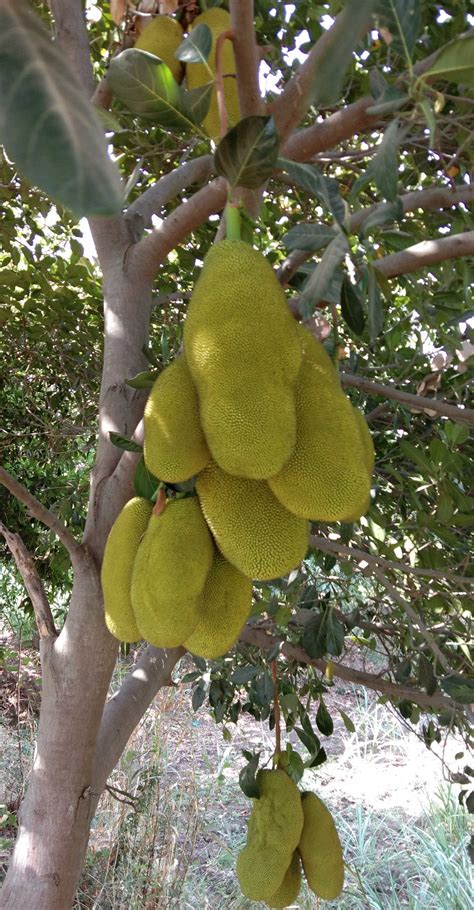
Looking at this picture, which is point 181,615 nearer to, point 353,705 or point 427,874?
point 427,874

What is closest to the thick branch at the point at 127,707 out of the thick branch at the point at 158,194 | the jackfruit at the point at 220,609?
the jackfruit at the point at 220,609

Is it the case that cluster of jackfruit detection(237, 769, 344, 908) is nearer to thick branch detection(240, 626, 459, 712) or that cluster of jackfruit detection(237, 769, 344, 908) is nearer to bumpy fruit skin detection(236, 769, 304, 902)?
bumpy fruit skin detection(236, 769, 304, 902)

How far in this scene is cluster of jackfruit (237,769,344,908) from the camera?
1561 millimetres

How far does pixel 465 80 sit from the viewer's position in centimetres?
60

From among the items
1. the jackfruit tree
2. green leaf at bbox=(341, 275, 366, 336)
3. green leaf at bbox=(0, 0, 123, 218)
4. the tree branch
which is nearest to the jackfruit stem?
the jackfruit tree

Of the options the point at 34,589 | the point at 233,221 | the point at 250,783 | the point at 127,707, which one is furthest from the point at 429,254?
Result: the point at 250,783

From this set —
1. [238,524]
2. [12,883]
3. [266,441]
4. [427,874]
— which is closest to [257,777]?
[12,883]

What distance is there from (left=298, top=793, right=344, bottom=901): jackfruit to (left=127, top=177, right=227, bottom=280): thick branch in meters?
1.25

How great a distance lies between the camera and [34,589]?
1277 millimetres

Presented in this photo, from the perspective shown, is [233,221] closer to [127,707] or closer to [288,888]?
[127,707]

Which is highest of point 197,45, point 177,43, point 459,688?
point 177,43

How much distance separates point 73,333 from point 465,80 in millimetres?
2376

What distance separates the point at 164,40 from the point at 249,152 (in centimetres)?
53

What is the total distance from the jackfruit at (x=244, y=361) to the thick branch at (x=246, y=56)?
0.14 meters
